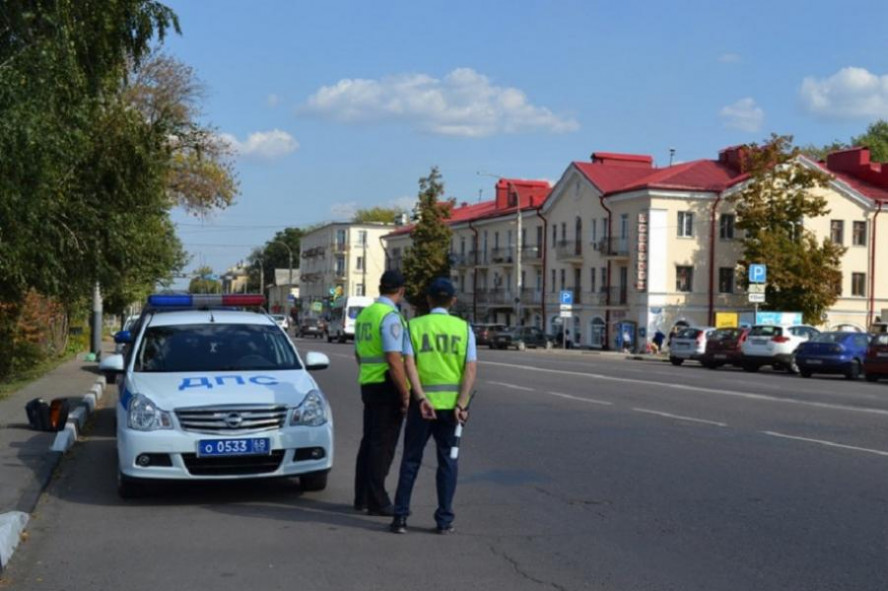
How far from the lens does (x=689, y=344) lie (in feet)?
140

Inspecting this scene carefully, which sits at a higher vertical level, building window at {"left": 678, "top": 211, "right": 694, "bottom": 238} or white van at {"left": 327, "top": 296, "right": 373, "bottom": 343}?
building window at {"left": 678, "top": 211, "right": 694, "bottom": 238}

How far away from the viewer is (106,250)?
1917 centimetres

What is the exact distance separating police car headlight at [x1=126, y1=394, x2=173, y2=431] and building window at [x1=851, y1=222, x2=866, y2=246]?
60.7m

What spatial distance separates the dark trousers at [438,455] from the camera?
25.2ft

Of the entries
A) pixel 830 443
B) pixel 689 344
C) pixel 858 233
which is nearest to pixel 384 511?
pixel 830 443

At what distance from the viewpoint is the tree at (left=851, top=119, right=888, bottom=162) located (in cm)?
9069

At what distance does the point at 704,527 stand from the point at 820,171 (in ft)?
179

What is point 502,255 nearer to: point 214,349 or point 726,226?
point 726,226

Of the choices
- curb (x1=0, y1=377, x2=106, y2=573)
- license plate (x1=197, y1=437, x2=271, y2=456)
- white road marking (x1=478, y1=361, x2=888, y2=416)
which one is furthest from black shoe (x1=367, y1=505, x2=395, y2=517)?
white road marking (x1=478, y1=361, x2=888, y2=416)

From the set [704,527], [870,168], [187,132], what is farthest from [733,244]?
[704,527]

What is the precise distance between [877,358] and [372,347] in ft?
87.2

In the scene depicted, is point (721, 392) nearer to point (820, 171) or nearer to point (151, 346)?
point (151, 346)

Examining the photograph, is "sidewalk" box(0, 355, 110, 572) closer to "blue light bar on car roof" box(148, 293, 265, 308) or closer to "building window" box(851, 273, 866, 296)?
"blue light bar on car roof" box(148, 293, 265, 308)

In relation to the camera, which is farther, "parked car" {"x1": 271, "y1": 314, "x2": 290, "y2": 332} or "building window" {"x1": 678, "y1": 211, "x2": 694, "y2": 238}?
"building window" {"x1": 678, "y1": 211, "x2": 694, "y2": 238}
